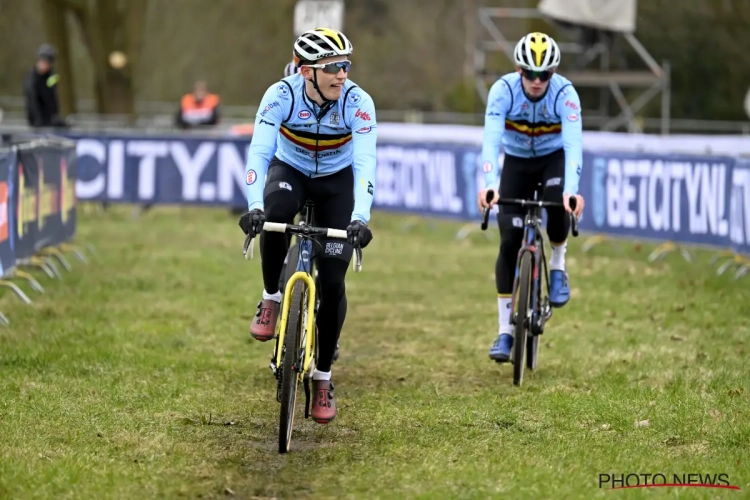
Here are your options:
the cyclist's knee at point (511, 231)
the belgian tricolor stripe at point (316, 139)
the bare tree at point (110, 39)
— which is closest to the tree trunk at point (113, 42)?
the bare tree at point (110, 39)

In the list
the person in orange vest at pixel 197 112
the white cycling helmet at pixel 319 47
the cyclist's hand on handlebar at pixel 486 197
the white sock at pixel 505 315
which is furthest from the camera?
the person in orange vest at pixel 197 112

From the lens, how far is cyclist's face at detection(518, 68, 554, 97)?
8.73 meters

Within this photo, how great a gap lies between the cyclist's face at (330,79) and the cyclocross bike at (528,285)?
178 cm

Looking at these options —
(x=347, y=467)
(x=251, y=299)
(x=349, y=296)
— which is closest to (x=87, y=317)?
(x=251, y=299)

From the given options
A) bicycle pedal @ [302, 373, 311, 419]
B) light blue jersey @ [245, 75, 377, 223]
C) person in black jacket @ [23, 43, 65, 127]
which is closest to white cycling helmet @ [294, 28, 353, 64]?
light blue jersey @ [245, 75, 377, 223]

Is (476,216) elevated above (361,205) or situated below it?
below

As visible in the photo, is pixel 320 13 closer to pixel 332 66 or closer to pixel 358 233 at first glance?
pixel 332 66

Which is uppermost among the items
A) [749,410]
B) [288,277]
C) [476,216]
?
[288,277]

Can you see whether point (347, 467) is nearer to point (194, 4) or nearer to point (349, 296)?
point (349, 296)

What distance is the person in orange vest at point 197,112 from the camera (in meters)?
26.2

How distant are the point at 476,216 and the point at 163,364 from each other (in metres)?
10.8

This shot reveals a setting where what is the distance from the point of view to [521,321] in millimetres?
8547

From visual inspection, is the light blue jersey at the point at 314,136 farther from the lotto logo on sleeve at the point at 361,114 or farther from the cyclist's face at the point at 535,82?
the cyclist's face at the point at 535,82

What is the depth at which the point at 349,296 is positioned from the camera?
524 inches
